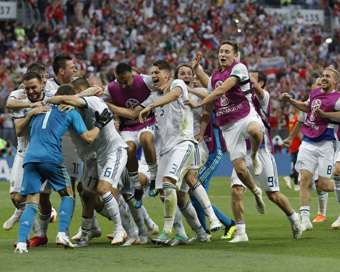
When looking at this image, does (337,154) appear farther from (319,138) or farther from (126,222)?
(126,222)

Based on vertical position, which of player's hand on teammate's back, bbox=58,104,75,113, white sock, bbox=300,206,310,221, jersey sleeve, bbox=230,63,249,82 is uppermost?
jersey sleeve, bbox=230,63,249,82

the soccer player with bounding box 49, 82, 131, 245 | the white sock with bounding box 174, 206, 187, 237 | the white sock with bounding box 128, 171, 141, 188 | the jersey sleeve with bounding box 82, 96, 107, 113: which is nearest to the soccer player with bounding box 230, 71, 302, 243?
the white sock with bounding box 174, 206, 187, 237

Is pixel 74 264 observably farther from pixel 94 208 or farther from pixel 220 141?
pixel 220 141

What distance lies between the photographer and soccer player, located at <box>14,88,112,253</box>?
9.44 meters

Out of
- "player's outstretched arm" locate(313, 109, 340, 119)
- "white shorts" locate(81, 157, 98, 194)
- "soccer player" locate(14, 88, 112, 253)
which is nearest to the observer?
"soccer player" locate(14, 88, 112, 253)

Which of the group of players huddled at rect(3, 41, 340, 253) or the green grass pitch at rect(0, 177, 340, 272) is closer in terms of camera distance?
the green grass pitch at rect(0, 177, 340, 272)

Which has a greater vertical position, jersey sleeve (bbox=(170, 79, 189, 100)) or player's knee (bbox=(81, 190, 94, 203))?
jersey sleeve (bbox=(170, 79, 189, 100))

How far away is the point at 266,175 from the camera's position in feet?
36.2

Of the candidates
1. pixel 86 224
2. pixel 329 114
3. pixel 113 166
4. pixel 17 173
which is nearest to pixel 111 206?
pixel 113 166

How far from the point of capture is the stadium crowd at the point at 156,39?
1222 inches

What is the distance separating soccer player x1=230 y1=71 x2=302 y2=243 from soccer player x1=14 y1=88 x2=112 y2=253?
236 centimetres

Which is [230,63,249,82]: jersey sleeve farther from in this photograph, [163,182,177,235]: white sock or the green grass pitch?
the green grass pitch

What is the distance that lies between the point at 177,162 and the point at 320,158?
354cm

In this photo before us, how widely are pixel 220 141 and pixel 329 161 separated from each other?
72.9 inches
